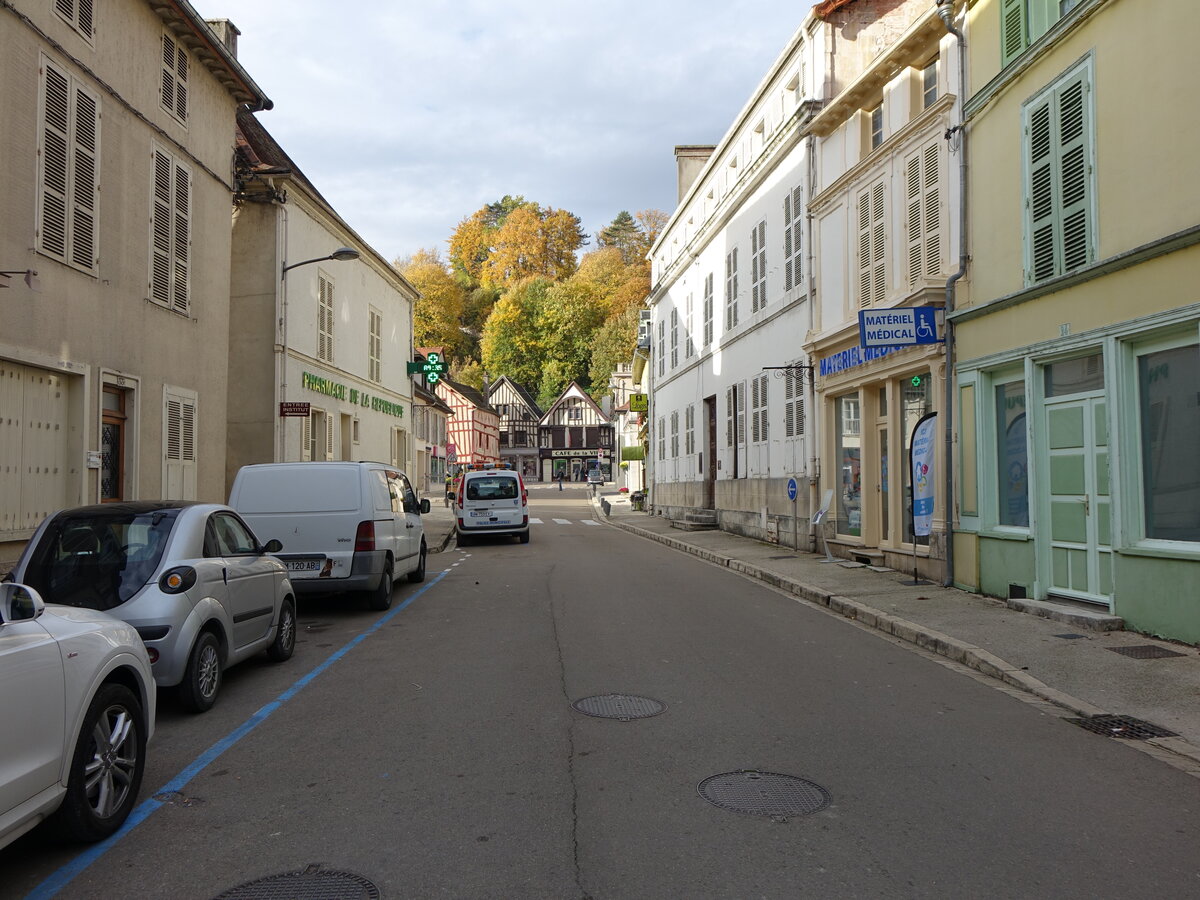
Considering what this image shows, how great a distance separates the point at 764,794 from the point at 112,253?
1208 cm

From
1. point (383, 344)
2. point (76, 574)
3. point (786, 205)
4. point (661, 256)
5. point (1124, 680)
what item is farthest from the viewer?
point (661, 256)

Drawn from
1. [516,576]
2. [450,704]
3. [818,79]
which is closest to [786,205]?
[818,79]

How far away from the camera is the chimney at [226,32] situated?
20.6m

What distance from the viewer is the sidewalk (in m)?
6.38

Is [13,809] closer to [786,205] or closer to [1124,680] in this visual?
[1124,680]

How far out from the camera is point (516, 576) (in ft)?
50.0

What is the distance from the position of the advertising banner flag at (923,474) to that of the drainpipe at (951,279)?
0.78ft

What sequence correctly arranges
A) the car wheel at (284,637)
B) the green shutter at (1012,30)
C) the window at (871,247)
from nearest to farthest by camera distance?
the car wheel at (284,637) < the green shutter at (1012,30) < the window at (871,247)

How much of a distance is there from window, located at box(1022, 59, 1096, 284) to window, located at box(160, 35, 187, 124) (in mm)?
12625

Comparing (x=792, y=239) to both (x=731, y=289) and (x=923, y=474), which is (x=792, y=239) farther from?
(x=923, y=474)

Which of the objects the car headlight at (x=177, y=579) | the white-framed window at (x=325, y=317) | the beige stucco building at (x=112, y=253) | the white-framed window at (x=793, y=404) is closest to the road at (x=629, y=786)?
the car headlight at (x=177, y=579)

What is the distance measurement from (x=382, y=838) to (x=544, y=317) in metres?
74.1

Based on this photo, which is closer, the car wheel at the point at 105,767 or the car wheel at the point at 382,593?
the car wheel at the point at 105,767

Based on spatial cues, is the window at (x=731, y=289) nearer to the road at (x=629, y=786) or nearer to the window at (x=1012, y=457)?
the window at (x=1012, y=457)
